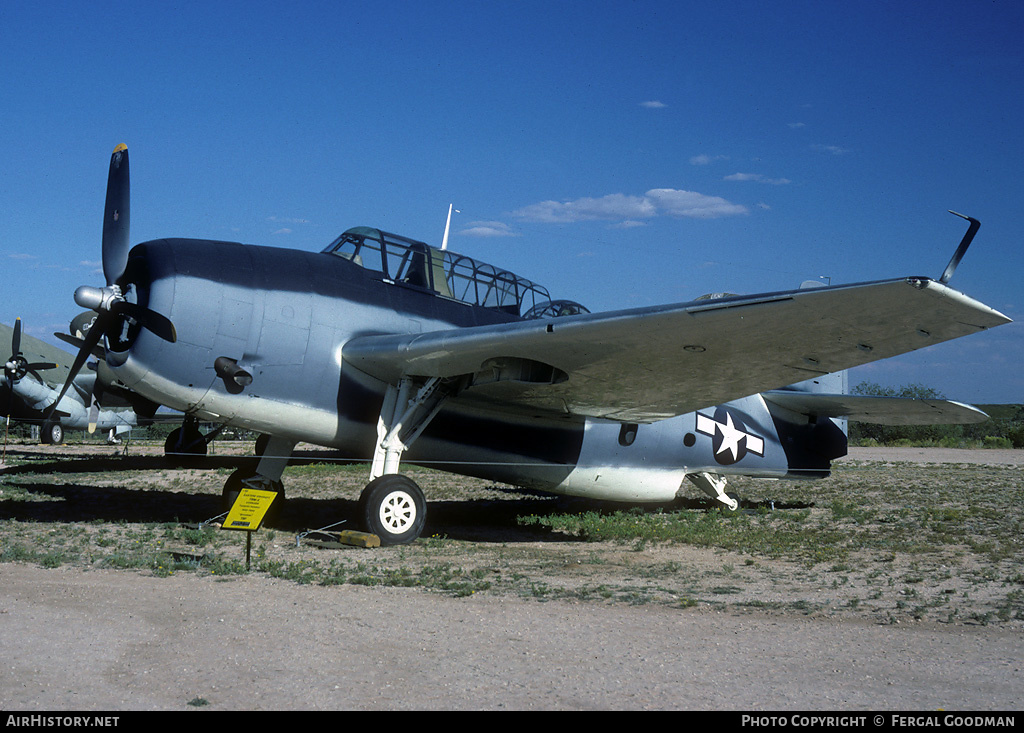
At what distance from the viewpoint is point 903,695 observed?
4.14 m

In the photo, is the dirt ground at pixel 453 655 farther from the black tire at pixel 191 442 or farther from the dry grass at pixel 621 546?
the black tire at pixel 191 442

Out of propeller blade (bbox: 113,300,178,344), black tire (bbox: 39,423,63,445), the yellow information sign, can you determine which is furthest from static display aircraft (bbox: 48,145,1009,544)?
black tire (bbox: 39,423,63,445)

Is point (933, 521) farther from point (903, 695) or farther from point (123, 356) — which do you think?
point (123, 356)

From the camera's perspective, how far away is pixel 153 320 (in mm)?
8914

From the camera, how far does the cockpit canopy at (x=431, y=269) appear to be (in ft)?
35.2

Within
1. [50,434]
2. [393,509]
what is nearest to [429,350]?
[393,509]

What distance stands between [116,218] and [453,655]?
7.71m

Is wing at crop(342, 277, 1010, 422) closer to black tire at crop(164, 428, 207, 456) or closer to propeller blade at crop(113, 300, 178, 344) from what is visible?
propeller blade at crop(113, 300, 178, 344)

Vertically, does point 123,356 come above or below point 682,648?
above

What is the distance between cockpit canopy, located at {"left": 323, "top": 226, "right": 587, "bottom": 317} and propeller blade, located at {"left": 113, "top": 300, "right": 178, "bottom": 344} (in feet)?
8.32

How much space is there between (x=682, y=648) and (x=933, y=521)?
9583 mm

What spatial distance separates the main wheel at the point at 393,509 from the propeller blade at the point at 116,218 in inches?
157

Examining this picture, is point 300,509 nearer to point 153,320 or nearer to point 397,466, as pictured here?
point 397,466
